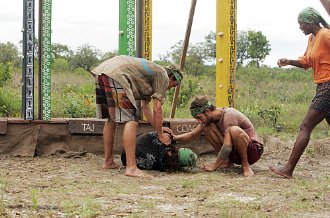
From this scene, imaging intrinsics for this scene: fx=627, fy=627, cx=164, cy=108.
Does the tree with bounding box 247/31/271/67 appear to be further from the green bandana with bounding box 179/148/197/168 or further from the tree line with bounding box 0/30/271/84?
the green bandana with bounding box 179/148/197/168

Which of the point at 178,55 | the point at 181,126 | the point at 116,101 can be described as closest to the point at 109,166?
the point at 116,101

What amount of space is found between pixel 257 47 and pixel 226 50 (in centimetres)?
2353

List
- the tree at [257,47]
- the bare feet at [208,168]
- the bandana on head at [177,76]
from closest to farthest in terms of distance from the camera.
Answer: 1. the bandana on head at [177,76]
2. the bare feet at [208,168]
3. the tree at [257,47]

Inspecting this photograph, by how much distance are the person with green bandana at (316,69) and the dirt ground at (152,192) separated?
41 centimetres

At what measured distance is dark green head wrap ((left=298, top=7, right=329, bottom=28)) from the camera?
582 cm

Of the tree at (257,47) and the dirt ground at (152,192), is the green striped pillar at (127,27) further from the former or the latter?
the tree at (257,47)

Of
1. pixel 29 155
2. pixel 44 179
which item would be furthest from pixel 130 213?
pixel 29 155

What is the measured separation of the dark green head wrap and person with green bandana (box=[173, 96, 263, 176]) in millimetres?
1188

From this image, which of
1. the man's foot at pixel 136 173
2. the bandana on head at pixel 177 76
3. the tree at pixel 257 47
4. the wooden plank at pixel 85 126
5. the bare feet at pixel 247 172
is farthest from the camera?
the tree at pixel 257 47

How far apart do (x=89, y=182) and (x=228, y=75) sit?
2.97m

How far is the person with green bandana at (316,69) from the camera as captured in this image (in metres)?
5.76

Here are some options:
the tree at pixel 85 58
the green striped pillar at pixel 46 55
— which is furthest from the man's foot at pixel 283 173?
the tree at pixel 85 58

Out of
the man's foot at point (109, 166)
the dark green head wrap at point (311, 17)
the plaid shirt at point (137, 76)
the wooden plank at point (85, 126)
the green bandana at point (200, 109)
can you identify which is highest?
the dark green head wrap at point (311, 17)

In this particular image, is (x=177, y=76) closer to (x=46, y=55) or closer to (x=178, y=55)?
(x=46, y=55)
